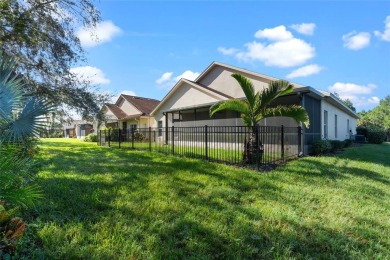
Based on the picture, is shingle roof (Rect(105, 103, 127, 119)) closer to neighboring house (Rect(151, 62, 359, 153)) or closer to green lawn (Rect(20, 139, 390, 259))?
neighboring house (Rect(151, 62, 359, 153))

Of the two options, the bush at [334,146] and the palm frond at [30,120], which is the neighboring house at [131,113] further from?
the palm frond at [30,120]

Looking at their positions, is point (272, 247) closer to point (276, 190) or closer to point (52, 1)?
point (276, 190)

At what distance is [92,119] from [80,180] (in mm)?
9118

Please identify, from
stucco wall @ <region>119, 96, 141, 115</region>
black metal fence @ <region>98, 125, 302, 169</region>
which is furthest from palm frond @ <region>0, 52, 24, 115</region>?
stucco wall @ <region>119, 96, 141, 115</region>

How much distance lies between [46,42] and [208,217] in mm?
11309

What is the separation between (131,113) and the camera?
28.4 meters

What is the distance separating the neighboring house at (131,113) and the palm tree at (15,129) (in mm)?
21529

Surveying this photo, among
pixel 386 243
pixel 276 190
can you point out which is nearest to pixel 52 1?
pixel 276 190

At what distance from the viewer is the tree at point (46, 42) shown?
400 inches

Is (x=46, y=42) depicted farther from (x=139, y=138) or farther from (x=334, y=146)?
(x=334, y=146)

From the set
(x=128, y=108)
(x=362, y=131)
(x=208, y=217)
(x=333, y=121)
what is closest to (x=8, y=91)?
(x=208, y=217)

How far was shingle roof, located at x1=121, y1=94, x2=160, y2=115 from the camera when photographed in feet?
88.7

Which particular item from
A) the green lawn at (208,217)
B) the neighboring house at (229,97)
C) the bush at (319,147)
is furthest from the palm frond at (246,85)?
the bush at (319,147)

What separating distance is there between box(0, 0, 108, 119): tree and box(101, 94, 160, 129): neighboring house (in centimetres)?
1287
